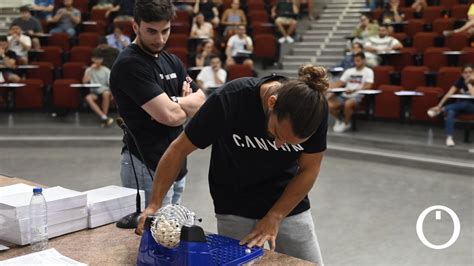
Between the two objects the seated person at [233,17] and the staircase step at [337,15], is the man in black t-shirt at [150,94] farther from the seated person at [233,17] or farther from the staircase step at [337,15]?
the staircase step at [337,15]

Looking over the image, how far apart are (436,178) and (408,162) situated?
576 mm

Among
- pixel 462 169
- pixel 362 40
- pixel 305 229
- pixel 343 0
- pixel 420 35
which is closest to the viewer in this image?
pixel 305 229

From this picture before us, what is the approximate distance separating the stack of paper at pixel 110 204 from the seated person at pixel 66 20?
8.27 metres

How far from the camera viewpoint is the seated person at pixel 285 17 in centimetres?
1059

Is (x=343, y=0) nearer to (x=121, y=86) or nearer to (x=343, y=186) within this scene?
(x=343, y=186)

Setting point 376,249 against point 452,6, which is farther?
point 452,6

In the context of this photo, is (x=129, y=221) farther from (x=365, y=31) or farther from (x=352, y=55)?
(x=365, y=31)

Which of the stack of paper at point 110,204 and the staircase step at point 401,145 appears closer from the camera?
the stack of paper at point 110,204

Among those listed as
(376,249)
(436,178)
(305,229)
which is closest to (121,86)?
(305,229)

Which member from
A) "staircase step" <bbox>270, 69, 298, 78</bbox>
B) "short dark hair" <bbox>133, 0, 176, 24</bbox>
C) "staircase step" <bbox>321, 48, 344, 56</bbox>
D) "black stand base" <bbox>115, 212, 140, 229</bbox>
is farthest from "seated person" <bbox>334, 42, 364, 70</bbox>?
"black stand base" <bbox>115, 212, 140, 229</bbox>

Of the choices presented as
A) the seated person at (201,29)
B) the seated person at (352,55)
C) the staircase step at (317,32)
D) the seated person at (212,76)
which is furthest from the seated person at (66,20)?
the seated person at (352,55)

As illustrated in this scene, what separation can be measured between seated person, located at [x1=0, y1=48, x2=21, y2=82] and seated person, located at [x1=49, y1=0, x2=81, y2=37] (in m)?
1.48

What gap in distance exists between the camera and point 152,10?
224 centimetres

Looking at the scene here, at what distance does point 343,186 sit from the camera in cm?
569
